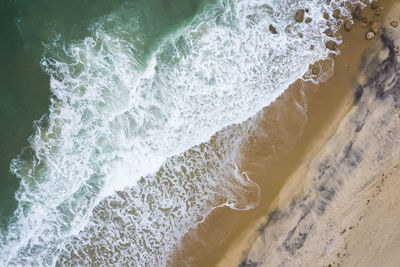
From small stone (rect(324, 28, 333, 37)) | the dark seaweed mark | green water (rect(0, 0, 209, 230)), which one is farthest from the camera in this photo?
green water (rect(0, 0, 209, 230))

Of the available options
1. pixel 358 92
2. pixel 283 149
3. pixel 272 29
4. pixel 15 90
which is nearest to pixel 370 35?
pixel 358 92

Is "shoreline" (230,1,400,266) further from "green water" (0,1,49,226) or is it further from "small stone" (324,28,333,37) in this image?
"green water" (0,1,49,226)

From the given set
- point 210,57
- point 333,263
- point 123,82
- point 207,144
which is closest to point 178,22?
point 210,57

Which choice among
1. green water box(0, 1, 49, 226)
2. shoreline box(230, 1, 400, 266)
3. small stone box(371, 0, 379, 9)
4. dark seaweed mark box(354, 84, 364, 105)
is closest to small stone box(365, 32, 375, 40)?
shoreline box(230, 1, 400, 266)

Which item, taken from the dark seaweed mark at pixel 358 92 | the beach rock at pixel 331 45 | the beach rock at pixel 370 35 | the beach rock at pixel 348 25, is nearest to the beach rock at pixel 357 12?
the beach rock at pixel 348 25

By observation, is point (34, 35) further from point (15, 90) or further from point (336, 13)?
point (336, 13)

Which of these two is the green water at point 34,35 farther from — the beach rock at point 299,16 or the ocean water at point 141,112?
the beach rock at point 299,16

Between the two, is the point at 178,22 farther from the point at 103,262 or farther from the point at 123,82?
the point at 103,262
